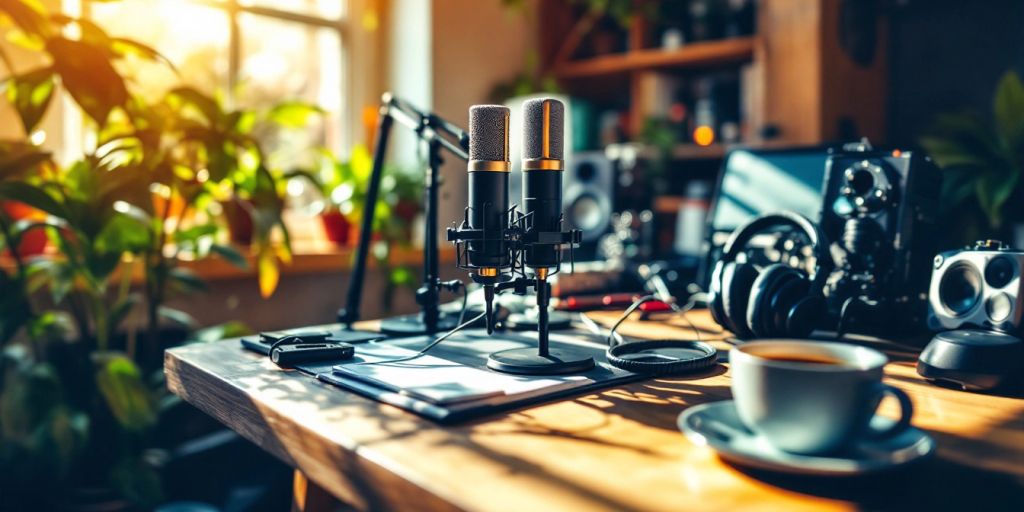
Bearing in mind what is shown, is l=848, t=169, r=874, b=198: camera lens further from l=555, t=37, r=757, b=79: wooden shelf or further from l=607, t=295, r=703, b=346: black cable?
l=555, t=37, r=757, b=79: wooden shelf

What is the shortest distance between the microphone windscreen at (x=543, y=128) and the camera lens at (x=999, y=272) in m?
0.51

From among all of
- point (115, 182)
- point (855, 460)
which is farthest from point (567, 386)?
point (115, 182)

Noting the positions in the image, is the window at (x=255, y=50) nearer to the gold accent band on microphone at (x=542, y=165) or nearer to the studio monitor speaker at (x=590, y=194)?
the studio monitor speaker at (x=590, y=194)

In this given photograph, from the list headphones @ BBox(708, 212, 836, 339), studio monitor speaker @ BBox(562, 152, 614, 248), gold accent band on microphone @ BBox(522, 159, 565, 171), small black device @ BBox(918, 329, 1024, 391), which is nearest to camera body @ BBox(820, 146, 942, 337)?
A: headphones @ BBox(708, 212, 836, 339)

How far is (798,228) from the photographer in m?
0.99

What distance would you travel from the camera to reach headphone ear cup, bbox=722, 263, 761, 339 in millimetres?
938

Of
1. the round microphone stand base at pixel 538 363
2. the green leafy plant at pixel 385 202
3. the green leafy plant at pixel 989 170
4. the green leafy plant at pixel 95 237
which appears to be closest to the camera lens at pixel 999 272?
the round microphone stand base at pixel 538 363

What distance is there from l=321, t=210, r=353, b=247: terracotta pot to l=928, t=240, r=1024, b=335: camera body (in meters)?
1.82

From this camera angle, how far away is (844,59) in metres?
2.38

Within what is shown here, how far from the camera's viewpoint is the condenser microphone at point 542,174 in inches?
30.2

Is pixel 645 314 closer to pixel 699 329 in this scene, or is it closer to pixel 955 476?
pixel 699 329

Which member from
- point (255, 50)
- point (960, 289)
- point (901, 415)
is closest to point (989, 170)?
point (960, 289)

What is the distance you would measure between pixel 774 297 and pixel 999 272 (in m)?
0.24

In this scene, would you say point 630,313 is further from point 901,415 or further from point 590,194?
point 590,194
